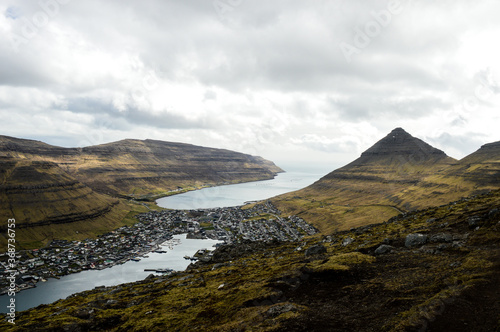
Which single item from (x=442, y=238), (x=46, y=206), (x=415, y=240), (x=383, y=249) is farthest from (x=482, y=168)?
(x=46, y=206)

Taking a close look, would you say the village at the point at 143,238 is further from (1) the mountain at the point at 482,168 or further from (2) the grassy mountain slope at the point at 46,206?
(1) the mountain at the point at 482,168

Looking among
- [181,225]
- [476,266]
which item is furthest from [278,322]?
[181,225]

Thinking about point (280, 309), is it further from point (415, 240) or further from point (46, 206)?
point (46, 206)

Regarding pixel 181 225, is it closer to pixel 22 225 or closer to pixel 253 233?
pixel 253 233

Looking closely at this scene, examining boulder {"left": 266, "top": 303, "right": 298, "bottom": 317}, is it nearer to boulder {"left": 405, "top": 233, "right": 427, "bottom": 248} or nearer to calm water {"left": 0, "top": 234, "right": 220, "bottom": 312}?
boulder {"left": 405, "top": 233, "right": 427, "bottom": 248}

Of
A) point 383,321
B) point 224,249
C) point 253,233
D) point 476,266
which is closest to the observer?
point 383,321

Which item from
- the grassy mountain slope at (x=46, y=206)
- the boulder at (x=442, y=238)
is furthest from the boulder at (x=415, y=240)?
the grassy mountain slope at (x=46, y=206)
